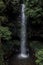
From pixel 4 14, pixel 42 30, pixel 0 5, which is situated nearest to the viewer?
pixel 0 5

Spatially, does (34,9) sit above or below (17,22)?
above

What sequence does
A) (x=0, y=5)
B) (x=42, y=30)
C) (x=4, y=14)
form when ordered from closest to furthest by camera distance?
(x=0, y=5) → (x=4, y=14) → (x=42, y=30)

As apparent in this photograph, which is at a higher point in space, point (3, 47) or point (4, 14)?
point (4, 14)

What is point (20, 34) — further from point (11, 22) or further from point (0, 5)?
point (0, 5)

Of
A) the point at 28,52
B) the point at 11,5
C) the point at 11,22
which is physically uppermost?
the point at 11,5

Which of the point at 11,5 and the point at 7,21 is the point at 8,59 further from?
the point at 11,5

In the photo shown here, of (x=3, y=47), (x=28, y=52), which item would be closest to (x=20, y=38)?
(x=28, y=52)

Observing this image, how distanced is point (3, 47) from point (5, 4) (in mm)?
2977

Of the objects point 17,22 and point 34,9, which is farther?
point 17,22

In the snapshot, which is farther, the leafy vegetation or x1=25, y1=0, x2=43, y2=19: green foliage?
the leafy vegetation

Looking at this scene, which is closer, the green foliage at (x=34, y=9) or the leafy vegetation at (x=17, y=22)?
the green foliage at (x=34, y=9)

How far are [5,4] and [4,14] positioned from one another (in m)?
0.69

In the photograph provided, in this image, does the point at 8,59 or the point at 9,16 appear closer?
the point at 8,59

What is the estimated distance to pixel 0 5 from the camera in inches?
459
